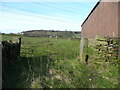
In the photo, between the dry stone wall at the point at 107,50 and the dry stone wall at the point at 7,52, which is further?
the dry stone wall at the point at 107,50

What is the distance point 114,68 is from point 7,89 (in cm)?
465

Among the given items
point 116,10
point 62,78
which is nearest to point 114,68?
point 62,78

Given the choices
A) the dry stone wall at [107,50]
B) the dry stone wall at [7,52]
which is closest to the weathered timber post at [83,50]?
the dry stone wall at [107,50]

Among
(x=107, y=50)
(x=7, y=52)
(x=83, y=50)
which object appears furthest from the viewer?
(x=107, y=50)

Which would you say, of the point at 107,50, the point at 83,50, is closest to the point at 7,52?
the point at 83,50

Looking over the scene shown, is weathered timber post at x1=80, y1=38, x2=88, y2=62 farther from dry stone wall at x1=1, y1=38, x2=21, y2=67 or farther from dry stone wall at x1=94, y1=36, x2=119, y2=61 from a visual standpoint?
dry stone wall at x1=1, y1=38, x2=21, y2=67

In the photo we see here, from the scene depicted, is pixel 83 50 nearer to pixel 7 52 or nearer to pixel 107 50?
pixel 107 50

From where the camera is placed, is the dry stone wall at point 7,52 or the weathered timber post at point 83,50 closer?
the dry stone wall at point 7,52

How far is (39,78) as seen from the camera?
462 cm

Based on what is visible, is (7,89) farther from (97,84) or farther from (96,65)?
(96,65)

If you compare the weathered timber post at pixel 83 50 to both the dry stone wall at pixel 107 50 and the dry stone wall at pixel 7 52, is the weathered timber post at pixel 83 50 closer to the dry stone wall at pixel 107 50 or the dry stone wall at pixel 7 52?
the dry stone wall at pixel 107 50

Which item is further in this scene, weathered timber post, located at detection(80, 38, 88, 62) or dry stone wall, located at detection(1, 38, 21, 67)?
weathered timber post, located at detection(80, 38, 88, 62)

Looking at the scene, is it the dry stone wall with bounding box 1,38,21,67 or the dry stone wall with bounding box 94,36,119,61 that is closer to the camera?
the dry stone wall with bounding box 1,38,21,67

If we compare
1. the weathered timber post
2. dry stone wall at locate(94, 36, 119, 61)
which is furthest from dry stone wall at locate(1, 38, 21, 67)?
dry stone wall at locate(94, 36, 119, 61)
